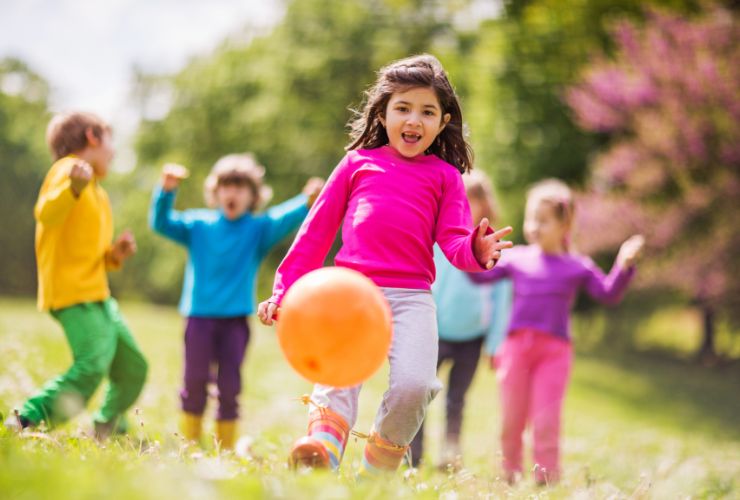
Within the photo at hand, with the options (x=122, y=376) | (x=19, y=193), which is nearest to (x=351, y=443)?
(x=122, y=376)

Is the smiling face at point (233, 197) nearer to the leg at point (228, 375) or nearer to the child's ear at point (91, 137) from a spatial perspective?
the leg at point (228, 375)

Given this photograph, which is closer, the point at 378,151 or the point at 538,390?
the point at 378,151

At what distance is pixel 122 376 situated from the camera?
4.93 metres

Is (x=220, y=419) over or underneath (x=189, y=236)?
underneath

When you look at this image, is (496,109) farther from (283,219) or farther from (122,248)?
(122,248)

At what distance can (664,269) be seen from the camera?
44.6 feet

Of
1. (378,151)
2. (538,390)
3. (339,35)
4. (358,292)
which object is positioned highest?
(339,35)

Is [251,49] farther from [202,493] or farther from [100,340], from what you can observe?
[202,493]

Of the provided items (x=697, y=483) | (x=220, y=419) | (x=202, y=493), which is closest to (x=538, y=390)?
(x=697, y=483)

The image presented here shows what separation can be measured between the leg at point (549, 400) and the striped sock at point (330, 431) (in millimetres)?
2278

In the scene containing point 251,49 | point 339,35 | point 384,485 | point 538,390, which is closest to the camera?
point 384,485

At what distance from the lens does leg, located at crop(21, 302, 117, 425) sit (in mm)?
4195

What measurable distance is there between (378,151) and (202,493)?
6.61 ft

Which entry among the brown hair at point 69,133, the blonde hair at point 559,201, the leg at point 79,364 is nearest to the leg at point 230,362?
the leg at point 79,364
